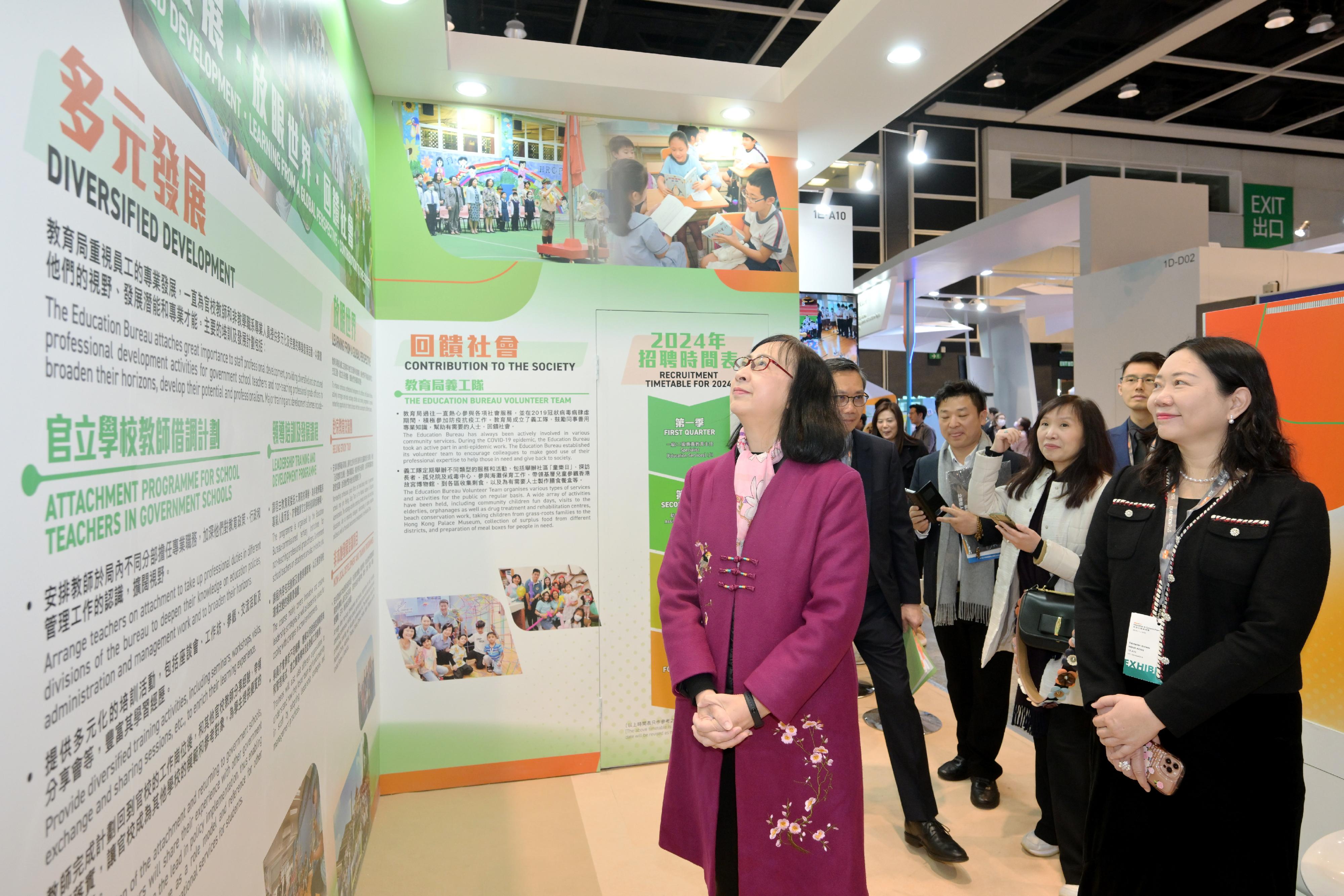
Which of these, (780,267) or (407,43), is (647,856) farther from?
(407,43)

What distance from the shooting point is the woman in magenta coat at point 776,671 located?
1.63 meters

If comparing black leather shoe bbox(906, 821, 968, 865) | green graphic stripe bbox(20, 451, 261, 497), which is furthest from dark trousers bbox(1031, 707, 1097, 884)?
green graphic stripe bbox(20, 451, 261, 497)

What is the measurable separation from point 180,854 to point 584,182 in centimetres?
302

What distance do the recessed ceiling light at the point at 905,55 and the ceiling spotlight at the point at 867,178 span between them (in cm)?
929

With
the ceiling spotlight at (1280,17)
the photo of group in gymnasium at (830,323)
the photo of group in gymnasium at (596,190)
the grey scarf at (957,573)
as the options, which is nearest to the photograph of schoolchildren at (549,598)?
the photo of group in gymnasium at (596,190)

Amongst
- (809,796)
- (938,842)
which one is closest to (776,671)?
(809,796)

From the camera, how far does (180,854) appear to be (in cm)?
103

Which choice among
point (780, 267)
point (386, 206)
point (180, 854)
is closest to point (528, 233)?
point (386, 206)

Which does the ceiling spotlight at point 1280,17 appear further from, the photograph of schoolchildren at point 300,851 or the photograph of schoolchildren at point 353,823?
the photograph of schoolchildren at point 300,851

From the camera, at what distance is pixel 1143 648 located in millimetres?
1663

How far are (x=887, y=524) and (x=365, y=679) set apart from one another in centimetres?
199

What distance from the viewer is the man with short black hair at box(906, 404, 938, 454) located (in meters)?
6.59

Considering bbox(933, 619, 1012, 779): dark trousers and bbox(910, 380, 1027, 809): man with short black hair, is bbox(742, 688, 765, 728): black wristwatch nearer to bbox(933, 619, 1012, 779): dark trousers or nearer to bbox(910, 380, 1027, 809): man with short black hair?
bbox(910, 380, 1027, 809): man with short black hair

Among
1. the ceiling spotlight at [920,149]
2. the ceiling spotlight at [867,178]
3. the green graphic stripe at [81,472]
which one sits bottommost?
the green graphic stripe at [81,472]
